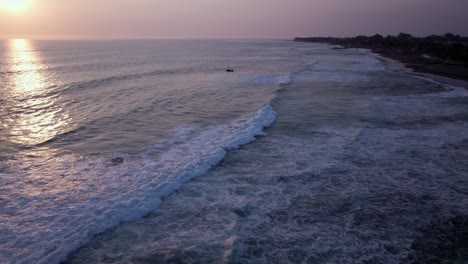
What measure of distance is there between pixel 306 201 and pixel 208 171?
3.41 meters

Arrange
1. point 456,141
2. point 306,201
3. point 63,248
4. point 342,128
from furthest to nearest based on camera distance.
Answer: point 342,128 < point 456,141 < point 306,201 < point 63,248

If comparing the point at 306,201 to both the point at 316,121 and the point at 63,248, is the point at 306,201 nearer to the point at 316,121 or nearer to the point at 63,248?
the point at 63,248

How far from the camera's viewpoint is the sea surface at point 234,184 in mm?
6766

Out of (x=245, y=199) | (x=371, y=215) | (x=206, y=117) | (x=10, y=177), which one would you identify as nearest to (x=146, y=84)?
(x=206, y=117)

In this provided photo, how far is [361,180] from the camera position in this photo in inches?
393

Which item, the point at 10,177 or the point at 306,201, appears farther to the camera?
the point at 10,177

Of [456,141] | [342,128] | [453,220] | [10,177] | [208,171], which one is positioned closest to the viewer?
[453,220]

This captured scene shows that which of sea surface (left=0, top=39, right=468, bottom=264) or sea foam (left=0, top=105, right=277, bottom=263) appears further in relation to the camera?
sea foam (left=0, top=105, right=277, bottom=263)

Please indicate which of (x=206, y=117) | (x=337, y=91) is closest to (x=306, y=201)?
(x=206, y=117)

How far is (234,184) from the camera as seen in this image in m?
9.75

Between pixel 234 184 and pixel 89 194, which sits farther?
pixel 234 184

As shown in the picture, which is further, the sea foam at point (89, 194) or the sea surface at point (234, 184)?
the sea foam at point (89, 194)

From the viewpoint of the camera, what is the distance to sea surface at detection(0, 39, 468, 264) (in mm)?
6766

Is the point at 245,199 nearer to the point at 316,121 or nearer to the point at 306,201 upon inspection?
the point at 306,201
